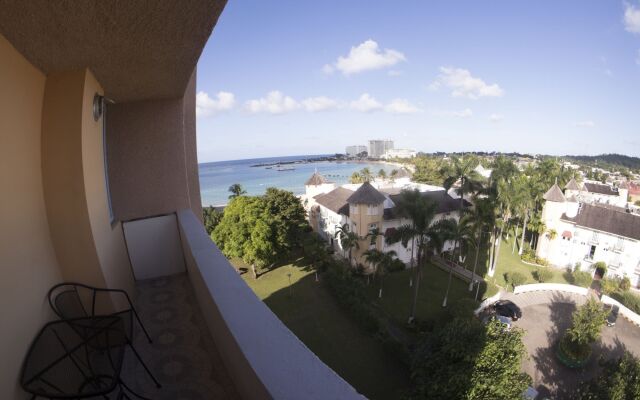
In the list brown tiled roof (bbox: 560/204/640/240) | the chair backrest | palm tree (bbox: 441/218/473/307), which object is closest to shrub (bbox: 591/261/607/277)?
brown tiled roof (bbox: 560/204/640/240)

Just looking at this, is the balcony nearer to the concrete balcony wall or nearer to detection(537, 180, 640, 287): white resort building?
the concrete balcony wall

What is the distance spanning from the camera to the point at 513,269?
79.5 feet

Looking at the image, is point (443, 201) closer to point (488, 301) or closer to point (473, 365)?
point (488, 301)

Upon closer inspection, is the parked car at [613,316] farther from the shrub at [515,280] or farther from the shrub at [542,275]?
the shrub at [515,280]

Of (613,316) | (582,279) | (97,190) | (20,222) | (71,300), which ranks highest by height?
(97,190)

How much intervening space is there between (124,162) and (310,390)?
551cm

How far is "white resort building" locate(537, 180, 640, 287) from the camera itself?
70.2ft

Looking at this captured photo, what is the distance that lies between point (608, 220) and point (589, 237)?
5.68 ft

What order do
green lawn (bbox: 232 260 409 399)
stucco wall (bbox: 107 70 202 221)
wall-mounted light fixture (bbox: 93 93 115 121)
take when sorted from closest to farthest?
wall-mounted light fixture (bbox: 93 93 115 121), stucco wall (bbox: 107 70 202 221), green lawn (bbox: 232 260 409 399)

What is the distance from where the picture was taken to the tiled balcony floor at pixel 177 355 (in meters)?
2.74

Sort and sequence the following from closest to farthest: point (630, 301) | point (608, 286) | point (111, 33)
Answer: point (111, 33) → point (630, 301) → point (608, 286)

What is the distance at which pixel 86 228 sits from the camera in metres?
3.13

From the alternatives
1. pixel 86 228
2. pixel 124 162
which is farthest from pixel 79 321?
pixel 124 162

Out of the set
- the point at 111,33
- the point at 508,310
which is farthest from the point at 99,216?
the point at 508,310
